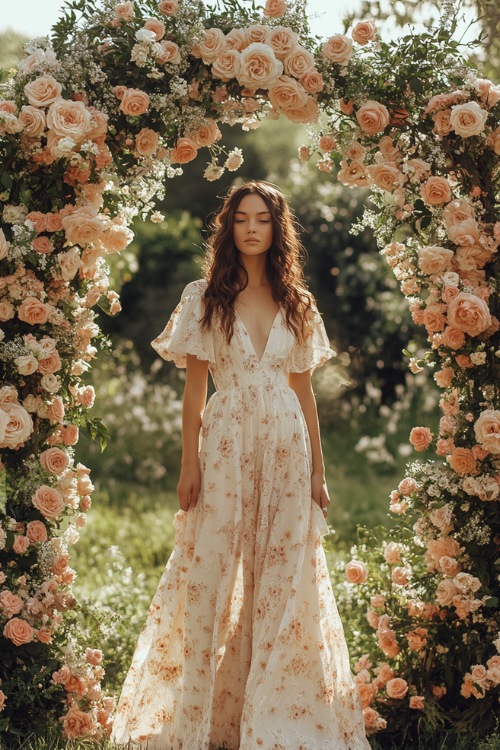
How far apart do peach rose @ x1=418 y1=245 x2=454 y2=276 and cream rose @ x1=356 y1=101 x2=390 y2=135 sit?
0.51 meters

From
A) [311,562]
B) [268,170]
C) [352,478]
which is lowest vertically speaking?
[311,562]

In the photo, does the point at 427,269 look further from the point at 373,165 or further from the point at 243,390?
the point at 243,390

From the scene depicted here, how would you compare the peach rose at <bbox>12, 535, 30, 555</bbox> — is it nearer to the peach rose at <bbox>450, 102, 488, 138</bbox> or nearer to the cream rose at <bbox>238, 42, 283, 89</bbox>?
the cream rose at <bbox>238, 42, 283, 89</bbox>

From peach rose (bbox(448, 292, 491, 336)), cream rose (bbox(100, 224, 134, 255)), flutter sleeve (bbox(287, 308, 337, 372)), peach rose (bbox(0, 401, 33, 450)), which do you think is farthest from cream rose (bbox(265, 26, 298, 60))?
peach rose (bbox(0, 401, 33, 450))

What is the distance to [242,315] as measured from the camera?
12.3 ft

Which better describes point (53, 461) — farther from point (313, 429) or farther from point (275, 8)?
point (275, 8)

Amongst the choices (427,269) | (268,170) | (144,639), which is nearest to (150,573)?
(144,639)

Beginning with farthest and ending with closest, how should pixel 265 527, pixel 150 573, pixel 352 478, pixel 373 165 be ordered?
pixel 352 478 < pixel 150 573 < pixel 373 165 < pixel 265 527

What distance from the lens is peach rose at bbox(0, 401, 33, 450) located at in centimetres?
344

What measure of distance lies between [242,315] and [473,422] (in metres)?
0.99

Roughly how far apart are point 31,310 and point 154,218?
732mm

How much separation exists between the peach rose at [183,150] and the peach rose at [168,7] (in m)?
0.47

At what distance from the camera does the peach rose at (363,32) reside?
12.4ft

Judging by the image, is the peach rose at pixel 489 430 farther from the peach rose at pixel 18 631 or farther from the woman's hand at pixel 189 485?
the peach rose at pixel 18 631
